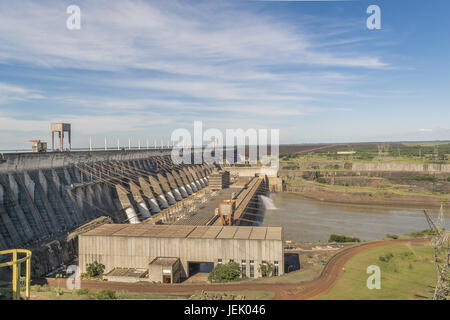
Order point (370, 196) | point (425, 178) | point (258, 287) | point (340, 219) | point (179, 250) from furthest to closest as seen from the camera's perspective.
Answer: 1. point (425, 178)
2. point (370, 196)
3. point (340, 219)
4. point (179, 250)
5. point (258, 287)

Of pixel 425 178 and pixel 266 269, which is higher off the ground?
pixel 425 178

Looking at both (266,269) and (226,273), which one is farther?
(266,269)

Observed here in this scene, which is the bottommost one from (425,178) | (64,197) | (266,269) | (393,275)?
(393,275)

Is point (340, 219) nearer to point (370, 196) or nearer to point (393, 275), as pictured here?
point (370, 196)

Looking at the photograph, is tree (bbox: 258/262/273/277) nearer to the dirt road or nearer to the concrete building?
the concrete building

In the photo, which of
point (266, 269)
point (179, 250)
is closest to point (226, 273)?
point (266, 269)

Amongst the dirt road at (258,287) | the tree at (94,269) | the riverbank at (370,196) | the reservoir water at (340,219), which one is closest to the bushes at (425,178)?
the riverbank at (370,196)
